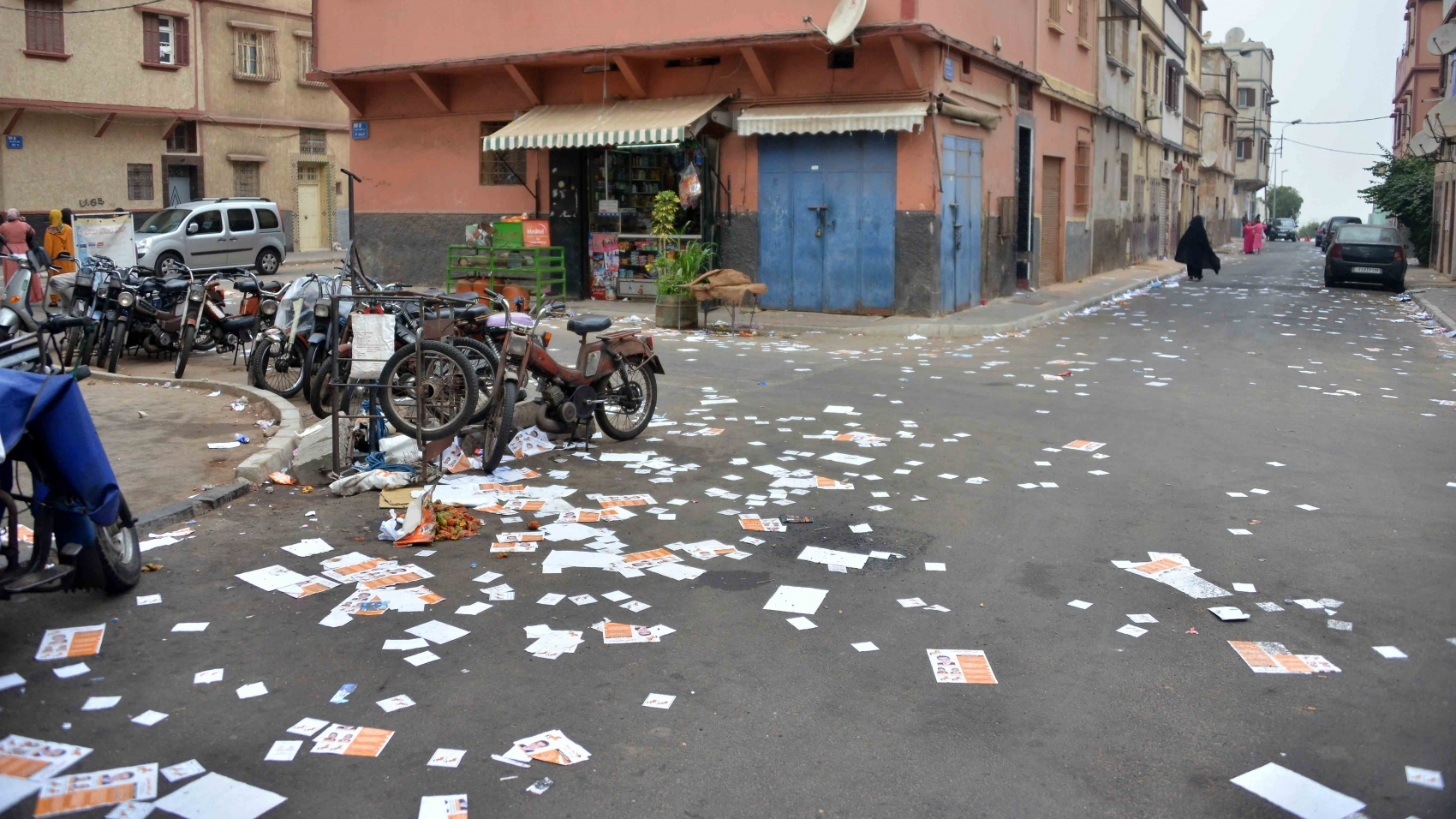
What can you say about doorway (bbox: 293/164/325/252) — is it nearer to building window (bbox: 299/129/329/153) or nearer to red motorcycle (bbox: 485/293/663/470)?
building window (bbox: 299/129/329/153)

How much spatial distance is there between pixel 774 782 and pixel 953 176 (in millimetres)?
15537

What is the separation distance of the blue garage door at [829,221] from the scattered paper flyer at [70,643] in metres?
14.2

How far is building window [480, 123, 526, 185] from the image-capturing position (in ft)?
67.7

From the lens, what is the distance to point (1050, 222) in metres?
25.4

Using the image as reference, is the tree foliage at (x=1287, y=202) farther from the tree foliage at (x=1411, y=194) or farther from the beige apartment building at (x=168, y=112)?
the beige apartment building at (x=168, y=112)

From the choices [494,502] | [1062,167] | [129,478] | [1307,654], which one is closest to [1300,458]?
[1307,654]

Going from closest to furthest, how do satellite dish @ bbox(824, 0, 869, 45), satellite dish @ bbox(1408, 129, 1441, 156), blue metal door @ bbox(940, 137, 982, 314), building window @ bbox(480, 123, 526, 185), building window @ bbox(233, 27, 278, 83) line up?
satellite dish @ bbox(824, 0, 869, 45) < blue metal door @ bbox(940, 137, 982, 314) < building window @ bbox(480, 123, 526, 185) < satellite dish @ bbox(1408, 129, 1441, 156) < building window @ bbox(233, 27, 278, 83)

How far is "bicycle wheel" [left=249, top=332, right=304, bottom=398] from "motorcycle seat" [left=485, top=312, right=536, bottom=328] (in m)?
2.43

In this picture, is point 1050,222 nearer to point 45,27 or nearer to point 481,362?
point 481,362

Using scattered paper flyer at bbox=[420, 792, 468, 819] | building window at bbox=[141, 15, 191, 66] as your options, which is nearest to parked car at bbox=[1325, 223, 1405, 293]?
scattered paper flyer at bbox=[420, 792, 468, 819]

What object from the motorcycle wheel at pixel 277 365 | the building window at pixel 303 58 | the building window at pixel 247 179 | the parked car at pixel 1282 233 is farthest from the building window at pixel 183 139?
the parked car at pixel 1282 233

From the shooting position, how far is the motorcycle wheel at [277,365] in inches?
400

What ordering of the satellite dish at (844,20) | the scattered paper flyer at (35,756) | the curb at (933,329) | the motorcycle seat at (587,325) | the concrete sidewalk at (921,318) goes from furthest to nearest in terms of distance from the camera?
the concrete sidewalk at (921,318)
the curb at (933,329)
the satellite dish at (844,20)
the motorcycle seat at (587,325)
the scattered paper flyer at (35,756)

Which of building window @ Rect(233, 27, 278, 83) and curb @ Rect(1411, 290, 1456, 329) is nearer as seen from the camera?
curb @ Rect(1411, 290, 1456, 329)
